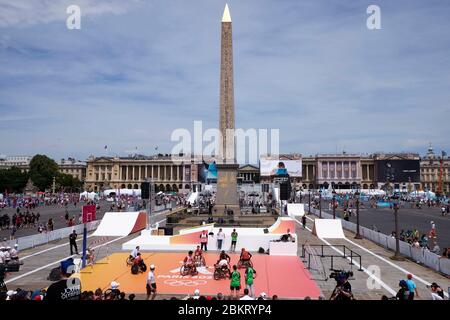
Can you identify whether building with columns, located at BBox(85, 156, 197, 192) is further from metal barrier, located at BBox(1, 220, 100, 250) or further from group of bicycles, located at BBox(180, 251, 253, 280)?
group of bicycles, located at BBox(180, 251, 253, 280)

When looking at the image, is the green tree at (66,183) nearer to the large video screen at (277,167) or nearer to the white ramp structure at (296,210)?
the large video screen at (277,167)

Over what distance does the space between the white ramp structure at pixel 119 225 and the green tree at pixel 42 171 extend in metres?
88.5

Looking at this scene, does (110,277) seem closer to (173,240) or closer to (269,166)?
(173,240)

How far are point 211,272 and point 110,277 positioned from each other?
11.8ft

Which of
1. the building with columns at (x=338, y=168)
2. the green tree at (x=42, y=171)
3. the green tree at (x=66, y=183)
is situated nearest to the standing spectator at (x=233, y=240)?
the green tree at (x=42, y=171)

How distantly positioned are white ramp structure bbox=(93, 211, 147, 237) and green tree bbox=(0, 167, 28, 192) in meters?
92.1

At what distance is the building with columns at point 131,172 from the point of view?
151750 mm

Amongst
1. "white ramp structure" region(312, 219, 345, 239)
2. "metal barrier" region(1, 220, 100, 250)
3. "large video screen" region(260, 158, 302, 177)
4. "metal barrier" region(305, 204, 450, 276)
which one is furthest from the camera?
"large video screen" region(260, 158, 302, 177)

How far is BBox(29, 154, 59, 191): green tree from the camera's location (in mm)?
108438

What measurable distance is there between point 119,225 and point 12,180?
310ft

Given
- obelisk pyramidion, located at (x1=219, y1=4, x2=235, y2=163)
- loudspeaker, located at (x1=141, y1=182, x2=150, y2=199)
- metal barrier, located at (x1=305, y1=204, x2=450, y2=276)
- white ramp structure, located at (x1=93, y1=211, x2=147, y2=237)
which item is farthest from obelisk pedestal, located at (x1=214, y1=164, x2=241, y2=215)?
metal barrier, located at (x1=305, y1=204, x2=450, y2=276)

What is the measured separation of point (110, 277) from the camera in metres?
13.8

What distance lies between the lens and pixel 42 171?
366ft
